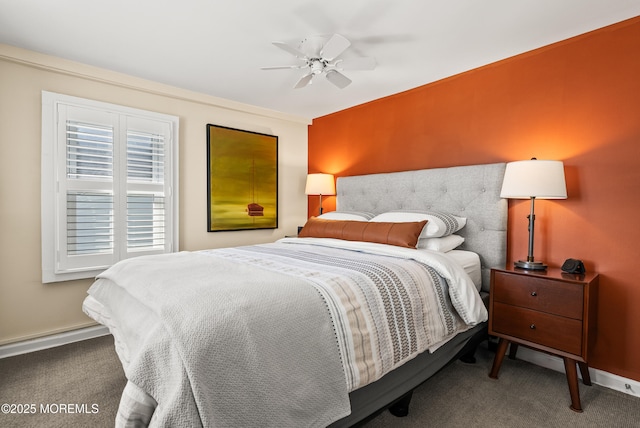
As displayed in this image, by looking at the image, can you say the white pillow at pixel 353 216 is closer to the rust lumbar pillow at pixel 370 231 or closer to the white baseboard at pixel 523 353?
the rust lumbar pillow at pixel 370 231

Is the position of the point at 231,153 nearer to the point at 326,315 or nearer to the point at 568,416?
the point at 326,315

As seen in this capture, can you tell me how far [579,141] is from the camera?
2281 mm

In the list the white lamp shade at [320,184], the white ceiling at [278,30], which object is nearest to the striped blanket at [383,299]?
the white ceiling at [278,30]

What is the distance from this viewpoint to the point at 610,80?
2156mm

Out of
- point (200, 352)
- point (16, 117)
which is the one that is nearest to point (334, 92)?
point (16, 117)

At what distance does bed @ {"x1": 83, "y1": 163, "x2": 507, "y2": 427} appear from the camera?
3.29ft

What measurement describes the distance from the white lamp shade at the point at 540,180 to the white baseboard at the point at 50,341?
11.7ft

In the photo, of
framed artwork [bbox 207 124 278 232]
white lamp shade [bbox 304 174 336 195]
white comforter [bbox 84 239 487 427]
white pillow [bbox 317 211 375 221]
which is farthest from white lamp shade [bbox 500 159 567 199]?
framed artwork [bbox 207 124 278 232]

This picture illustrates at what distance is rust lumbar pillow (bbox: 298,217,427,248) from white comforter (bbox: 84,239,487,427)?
38cm

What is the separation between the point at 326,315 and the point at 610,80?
2.43 m

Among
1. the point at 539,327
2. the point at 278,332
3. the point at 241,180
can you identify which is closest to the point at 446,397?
the point at 539,327

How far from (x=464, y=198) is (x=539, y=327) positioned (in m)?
1.13

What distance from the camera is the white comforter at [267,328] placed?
999 mm

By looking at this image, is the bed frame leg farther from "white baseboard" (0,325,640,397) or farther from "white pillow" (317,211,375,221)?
"white pillow" (317,211,375,221)
